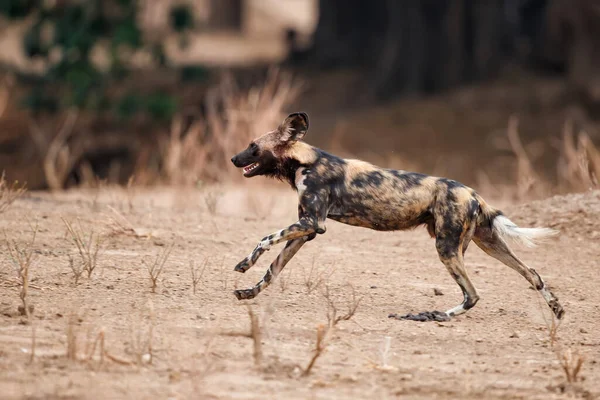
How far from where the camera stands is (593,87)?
15062mm

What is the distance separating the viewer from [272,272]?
5.22 metres

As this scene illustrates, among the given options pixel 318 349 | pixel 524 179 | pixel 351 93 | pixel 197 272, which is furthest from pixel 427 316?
pixel 351 93

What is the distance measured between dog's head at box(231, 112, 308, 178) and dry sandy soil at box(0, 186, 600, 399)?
0.67 meters

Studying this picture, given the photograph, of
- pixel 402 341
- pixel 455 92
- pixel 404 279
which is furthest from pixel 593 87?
pixel 402 341

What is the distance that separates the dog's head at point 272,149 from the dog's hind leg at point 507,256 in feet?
3.69

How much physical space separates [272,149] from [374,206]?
0.64m

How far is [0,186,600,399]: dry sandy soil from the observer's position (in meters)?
4.00

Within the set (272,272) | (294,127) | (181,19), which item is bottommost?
(272,272)

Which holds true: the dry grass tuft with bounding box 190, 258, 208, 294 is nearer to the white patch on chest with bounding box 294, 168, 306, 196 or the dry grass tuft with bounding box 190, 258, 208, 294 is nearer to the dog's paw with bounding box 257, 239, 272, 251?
the dog's paw with bounding box 257, 239, 272, 251

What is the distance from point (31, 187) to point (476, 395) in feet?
34.0

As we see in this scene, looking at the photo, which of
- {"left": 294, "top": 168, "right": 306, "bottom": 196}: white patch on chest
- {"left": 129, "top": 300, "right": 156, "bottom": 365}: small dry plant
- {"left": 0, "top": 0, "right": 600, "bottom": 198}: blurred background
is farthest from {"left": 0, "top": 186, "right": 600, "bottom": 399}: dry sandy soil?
{"left": 0, "top": 0, "right": 600, "bottom": 198}: blurred background

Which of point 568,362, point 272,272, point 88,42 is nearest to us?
point 568,362

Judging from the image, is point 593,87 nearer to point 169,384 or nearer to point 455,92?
point 455,92

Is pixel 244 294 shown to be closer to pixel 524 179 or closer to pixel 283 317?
pixel 283 317
